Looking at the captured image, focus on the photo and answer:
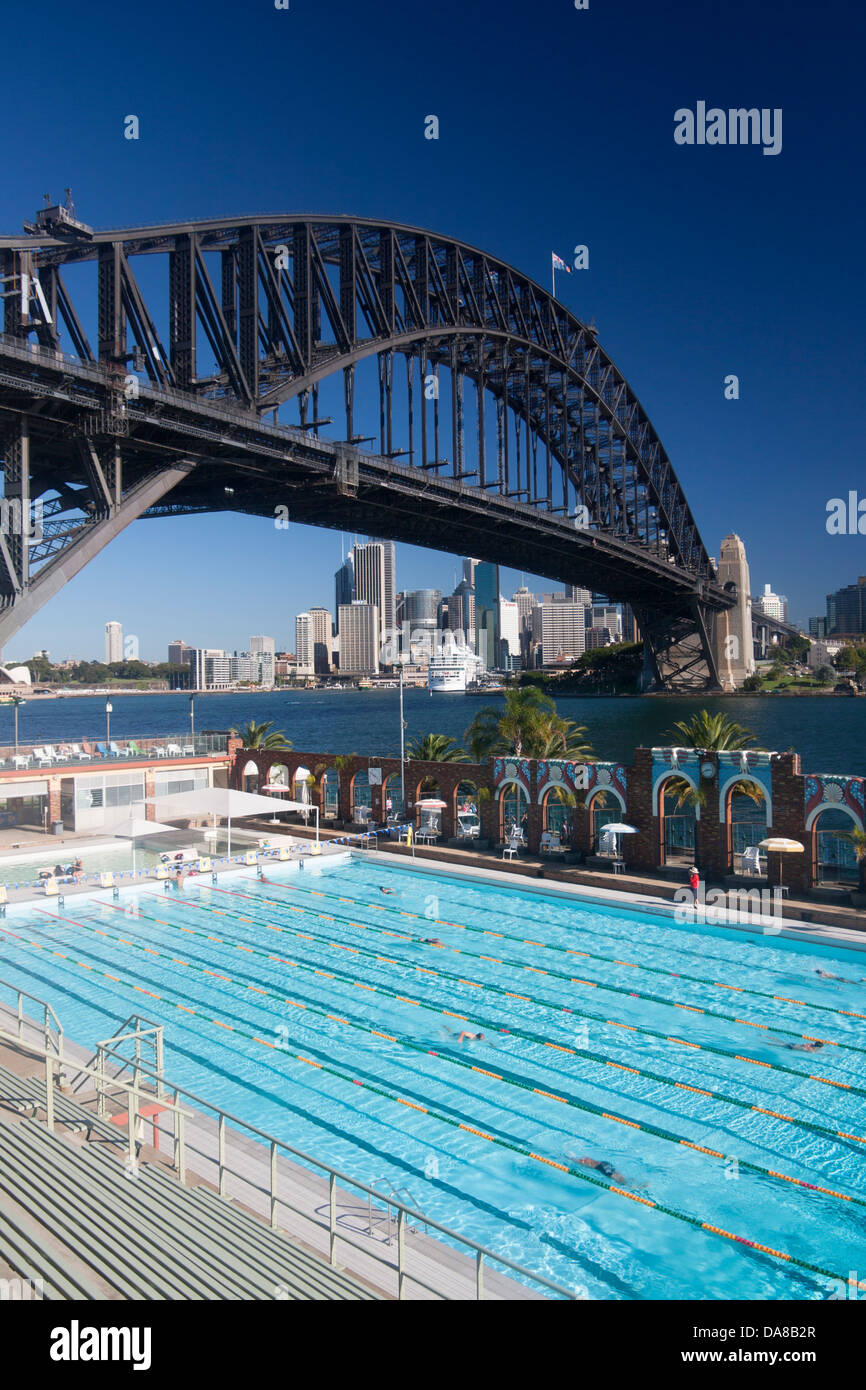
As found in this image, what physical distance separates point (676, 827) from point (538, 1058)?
1502 cm

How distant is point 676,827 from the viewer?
90.3 ft

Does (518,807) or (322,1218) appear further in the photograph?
(518,807)

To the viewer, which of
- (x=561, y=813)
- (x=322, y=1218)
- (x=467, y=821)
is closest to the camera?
(x=322, y=1218)

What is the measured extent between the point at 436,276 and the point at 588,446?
35.7m

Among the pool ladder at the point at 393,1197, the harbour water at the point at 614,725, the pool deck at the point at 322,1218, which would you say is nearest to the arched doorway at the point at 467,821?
the pool deck at the point at 322,1218

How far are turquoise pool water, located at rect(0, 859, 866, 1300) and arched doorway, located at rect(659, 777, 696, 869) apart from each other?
323cm

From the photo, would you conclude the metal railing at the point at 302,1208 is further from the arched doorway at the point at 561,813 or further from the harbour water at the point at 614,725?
the harbour water at the point at 614,725

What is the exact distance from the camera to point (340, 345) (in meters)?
42.7

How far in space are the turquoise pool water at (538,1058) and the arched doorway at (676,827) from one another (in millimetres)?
3230

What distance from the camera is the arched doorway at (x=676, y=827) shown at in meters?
23.4

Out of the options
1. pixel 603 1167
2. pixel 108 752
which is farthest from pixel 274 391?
pixel 603 1167

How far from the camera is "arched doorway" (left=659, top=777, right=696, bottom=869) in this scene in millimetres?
23438

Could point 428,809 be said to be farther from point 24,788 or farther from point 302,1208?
point 302,1208
